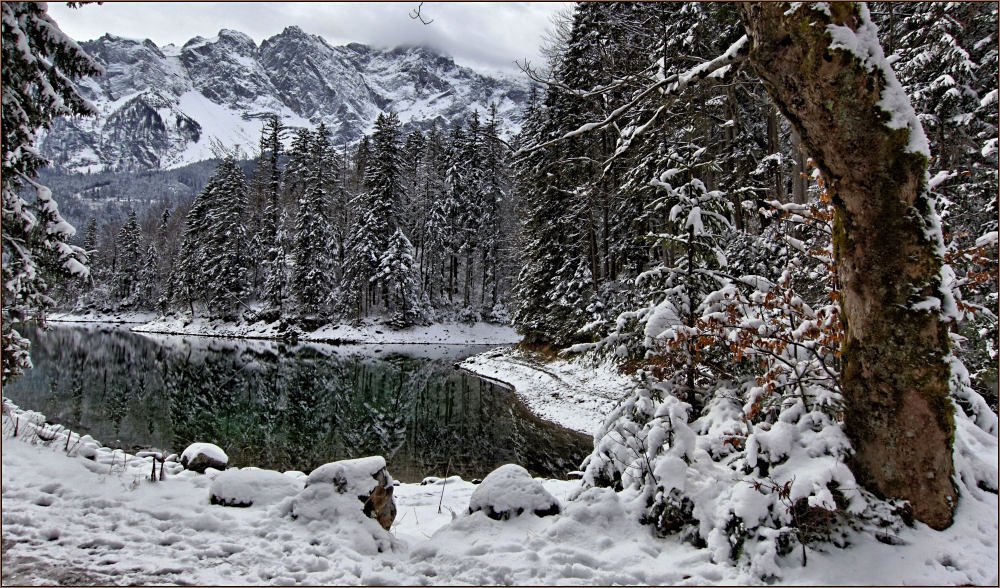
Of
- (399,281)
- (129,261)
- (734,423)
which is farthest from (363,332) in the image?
(734,423)

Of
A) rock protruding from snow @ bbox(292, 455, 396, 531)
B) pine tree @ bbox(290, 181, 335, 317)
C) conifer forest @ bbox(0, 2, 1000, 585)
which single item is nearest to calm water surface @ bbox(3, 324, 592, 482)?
conifer forest @ bbox(0, 2, 1000, 585)

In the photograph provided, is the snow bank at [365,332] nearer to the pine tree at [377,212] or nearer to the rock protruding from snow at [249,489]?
the pine tree at [377,212]

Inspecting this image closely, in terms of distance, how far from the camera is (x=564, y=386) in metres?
20.0

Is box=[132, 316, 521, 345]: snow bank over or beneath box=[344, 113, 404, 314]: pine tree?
beneath

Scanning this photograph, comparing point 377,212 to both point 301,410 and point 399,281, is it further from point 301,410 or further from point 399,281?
point 301,410

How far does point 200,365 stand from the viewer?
90.7 ft

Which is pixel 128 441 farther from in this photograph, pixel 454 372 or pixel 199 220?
pixel 199 220

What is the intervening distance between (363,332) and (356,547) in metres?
38.4

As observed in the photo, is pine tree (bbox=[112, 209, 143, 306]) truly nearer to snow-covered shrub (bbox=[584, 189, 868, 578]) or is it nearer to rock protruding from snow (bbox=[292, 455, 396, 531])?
rock protruding from snow (bbox=[292, 455, 396, 531])

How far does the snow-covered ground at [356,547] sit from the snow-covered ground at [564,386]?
26.5 feet

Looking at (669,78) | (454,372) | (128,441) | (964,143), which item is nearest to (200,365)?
(454,372)

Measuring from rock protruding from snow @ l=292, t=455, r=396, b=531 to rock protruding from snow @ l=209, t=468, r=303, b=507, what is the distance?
1.79ft

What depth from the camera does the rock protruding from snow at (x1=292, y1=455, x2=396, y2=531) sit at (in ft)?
16.9

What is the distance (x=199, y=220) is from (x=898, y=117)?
185ft
